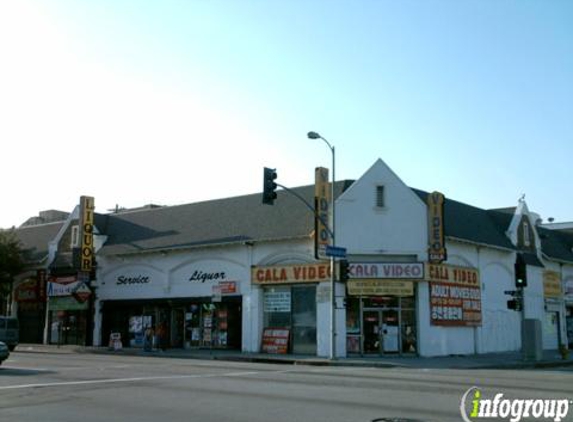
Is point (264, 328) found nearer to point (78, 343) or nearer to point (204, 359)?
point (204, 359)

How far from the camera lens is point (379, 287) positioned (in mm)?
32125

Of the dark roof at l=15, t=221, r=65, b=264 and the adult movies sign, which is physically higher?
the dark roof at l=15, t=221, r=65, b=264

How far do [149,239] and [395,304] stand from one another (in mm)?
15764

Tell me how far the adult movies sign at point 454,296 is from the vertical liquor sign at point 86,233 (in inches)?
815

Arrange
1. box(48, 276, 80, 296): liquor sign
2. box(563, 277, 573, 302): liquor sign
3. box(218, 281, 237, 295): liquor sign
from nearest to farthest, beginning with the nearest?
box(218, 281, 237, 295): liquor sign → box(48, 276, 80, 296): liquor sign → box(563, 277, 573, 302): liquor sign

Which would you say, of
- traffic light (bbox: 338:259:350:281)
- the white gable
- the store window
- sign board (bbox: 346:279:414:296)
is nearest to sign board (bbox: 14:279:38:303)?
the store window

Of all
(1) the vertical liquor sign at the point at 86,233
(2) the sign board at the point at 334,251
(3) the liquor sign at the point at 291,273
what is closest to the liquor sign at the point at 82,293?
(1) the vertical liquor sign at the point at 86,233

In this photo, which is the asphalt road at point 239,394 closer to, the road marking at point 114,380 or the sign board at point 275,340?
the road marking at point 114,380

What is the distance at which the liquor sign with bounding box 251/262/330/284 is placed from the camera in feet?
107

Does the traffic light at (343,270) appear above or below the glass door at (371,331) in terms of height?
above

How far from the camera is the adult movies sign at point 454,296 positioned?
109 feet

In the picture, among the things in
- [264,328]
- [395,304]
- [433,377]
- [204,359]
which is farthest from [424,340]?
[433,377]

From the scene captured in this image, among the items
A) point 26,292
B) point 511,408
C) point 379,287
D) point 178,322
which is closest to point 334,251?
point 379,287

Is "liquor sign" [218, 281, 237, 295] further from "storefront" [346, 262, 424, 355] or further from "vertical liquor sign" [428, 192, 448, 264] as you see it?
"vertical liquor sign" [428, 192, 448, 264]
